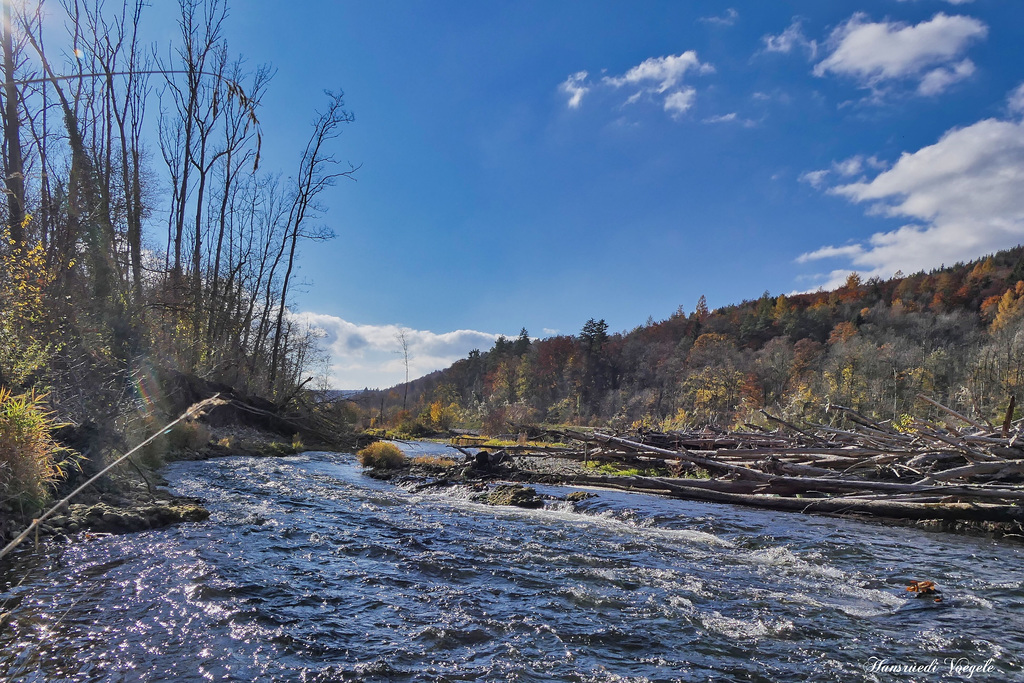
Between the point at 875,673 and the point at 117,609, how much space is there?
6340 millimetres

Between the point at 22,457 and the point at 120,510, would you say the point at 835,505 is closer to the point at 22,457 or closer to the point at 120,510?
the point at 120,510

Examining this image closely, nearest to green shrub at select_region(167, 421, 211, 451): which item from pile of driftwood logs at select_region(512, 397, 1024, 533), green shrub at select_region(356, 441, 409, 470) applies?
green shrub at select_region(356, 441, 409, 470)

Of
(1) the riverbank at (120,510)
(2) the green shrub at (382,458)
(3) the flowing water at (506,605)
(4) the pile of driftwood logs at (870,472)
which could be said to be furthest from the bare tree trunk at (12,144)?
(4) the pile of driftwood logs at (870,472)

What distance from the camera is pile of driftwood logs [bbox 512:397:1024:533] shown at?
8.67 m

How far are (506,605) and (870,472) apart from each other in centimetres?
927

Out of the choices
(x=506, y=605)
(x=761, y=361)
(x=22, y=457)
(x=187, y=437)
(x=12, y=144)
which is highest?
(x=12, y=144)

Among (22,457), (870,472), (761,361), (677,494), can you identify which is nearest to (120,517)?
(22,457)

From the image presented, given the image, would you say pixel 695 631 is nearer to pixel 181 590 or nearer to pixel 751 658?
pixel 751 658

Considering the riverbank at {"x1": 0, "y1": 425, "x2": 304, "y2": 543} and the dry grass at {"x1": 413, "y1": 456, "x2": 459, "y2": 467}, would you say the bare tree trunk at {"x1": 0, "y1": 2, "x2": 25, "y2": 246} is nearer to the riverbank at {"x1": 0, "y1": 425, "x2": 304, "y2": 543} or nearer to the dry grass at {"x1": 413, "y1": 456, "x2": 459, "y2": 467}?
the riverbank at {"x1": 0, "y1": 425, "x2": 304, "y2": 543}

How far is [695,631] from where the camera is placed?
4.73m

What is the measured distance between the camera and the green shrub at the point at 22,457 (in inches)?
253

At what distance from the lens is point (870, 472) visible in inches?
428

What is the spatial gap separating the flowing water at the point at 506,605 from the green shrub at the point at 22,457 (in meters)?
0.80

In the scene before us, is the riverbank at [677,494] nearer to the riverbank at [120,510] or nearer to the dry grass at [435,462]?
the dry grass at [435,462]
